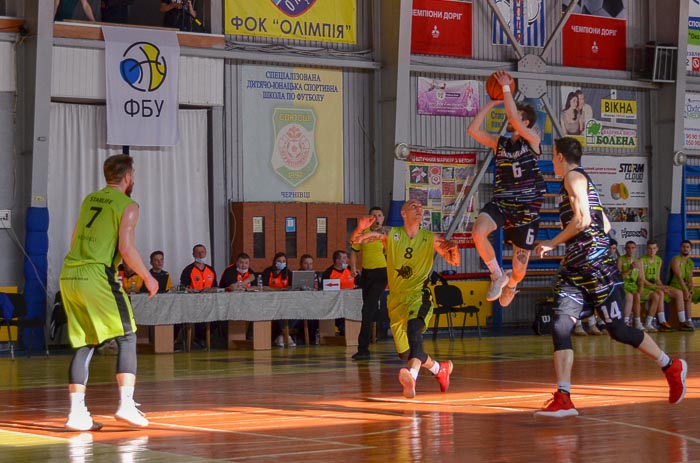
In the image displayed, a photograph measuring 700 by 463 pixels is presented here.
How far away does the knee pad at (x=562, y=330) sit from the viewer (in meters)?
8.84

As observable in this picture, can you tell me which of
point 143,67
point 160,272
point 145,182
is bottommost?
point 160,272

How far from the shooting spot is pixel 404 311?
1104cm

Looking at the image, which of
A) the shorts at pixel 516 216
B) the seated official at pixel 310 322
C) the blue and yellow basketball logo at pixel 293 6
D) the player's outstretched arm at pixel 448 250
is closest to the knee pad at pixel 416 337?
the player's outstretched arm at pixel 448 250

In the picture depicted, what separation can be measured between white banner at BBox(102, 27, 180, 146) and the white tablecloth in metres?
3.49

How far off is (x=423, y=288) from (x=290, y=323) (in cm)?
985

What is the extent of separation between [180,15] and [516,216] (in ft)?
38.0

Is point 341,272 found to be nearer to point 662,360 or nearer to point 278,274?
point 278,274

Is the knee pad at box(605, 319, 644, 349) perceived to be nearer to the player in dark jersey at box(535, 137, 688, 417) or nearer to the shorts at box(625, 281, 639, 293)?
the player in dark jersey at box(535, 137, 688, 417)

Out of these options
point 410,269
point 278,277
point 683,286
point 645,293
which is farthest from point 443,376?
point 683,286

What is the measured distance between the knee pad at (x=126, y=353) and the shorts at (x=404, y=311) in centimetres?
322

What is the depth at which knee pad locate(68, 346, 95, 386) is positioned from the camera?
27.9ft

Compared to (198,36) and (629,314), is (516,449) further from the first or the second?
(629,314)

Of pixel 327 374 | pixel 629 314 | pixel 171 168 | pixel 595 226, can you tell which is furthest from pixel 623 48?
pixel 595 226

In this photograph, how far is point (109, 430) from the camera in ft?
28.1
